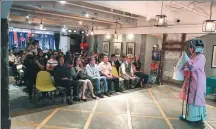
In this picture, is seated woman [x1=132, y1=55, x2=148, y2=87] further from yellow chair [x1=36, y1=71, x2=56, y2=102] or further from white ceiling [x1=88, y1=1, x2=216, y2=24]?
yellow chair [x1=36, y1=71, x2=56, y2=102]

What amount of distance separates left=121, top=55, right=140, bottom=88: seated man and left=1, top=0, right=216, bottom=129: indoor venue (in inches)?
1.5

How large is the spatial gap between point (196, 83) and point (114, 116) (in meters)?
2.01

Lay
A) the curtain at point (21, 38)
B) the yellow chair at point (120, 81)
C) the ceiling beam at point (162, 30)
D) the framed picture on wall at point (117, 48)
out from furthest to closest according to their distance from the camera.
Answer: the curtain at point (21, 38) < the framed picture on wall at point (117, 48) < the ceiling beam at point (162, 30) < the yellow chair at point (120, 81)

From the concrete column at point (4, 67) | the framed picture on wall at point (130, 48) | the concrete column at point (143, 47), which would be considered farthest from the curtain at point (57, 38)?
the concrete column at point (4, 67)

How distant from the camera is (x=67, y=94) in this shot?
18.8 ft

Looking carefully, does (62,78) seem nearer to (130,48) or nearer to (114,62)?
(114,62)

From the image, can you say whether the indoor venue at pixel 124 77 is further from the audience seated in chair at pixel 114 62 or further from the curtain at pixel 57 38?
the curtain at pixel 57 38

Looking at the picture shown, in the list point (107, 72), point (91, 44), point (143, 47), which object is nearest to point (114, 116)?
point (107, 72)

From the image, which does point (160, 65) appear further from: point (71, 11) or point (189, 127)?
point (189, 127)

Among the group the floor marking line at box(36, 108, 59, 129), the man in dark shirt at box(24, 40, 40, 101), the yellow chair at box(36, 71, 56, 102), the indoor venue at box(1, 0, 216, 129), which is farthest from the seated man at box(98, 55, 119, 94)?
the floor marking line at box(36, 108, 59, 129)

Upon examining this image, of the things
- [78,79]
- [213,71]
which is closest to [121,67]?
[78,79]

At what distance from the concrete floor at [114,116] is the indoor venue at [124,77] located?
19 millimetres

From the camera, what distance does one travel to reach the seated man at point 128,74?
773 cm

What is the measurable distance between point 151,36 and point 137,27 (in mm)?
890
